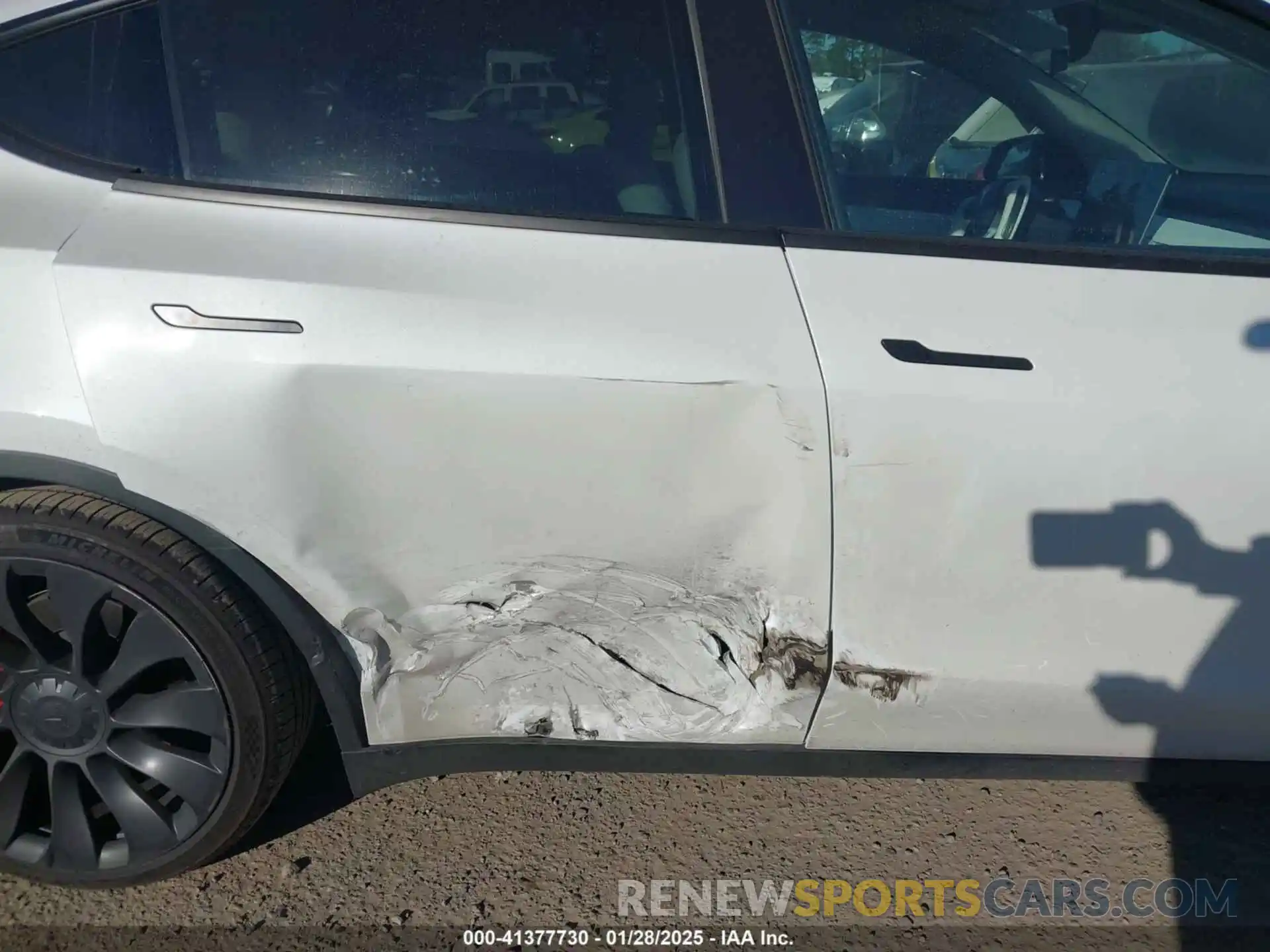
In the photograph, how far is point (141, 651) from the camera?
1.80m

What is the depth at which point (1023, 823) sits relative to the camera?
2295 millimetres

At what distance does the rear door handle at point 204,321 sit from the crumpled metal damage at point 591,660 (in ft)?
1.75

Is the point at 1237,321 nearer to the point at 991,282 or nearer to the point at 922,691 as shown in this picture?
the point at 991,282

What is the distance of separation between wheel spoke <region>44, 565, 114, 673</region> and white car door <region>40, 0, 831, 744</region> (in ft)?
0.75

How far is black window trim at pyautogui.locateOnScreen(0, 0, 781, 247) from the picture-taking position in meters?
1.70

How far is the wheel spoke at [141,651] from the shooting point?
178 centimetres

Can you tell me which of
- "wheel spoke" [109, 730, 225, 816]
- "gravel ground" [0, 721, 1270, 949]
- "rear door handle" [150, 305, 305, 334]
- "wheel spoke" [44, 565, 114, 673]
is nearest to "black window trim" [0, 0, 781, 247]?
"rear door handle" [150, 305, 305, 334]

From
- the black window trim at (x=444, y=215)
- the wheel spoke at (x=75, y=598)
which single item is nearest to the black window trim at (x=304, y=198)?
the black window trim at (x=444, y=215)

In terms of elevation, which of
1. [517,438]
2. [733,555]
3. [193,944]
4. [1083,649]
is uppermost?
[517,438]

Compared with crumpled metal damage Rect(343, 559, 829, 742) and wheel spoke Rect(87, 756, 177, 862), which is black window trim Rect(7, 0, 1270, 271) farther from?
wheel spoke Rect(87, 756, 177, 862)

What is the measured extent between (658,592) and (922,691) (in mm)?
523

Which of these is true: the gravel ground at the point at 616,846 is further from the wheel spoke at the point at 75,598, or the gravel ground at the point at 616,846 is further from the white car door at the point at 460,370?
the wheel spoke at the point at 75,598

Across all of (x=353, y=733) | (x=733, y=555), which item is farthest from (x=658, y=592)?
(x=353, y=733)

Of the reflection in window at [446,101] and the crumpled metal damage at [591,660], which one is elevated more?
the reflection in window at [446,101]
